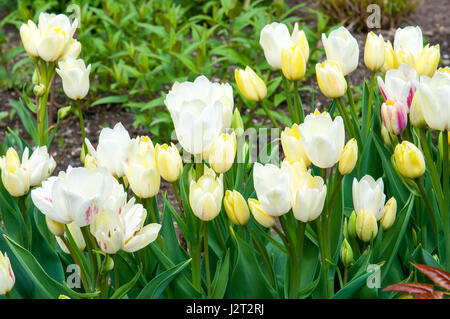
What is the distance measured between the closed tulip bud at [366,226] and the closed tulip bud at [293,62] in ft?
1.19

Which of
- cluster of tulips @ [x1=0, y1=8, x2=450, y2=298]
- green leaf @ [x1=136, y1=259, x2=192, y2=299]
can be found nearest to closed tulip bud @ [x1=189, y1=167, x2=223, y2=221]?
cluster of tulips @ [x1=0, y1=8, x2=450, y2=298]

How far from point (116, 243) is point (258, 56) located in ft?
7.26

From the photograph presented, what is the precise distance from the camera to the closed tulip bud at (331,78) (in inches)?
54.7

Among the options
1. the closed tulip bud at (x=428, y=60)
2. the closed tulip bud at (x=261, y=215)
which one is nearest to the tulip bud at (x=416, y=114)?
the closed tulip bud at (x=428, y=60)

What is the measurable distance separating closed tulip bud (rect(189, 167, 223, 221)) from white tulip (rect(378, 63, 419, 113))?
438 mm

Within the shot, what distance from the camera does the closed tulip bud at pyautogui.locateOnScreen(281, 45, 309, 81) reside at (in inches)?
55.8

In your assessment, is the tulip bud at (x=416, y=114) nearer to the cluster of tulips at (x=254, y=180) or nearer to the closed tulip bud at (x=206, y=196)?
the cluster of tulips at (x=254, y=180)

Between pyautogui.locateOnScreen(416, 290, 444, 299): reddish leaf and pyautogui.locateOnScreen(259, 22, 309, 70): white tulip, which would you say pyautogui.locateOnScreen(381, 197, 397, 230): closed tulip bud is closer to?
pyautogui.locateOnScreen(416, 290, 444, 299): reddish leaf

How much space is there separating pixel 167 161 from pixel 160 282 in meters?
0.25

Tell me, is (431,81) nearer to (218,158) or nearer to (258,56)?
(218,158)

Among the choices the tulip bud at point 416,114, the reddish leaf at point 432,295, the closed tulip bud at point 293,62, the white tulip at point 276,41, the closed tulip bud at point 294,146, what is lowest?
the reddish leaf at point 432,295

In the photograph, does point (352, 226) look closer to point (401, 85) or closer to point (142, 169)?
point (401, 85)

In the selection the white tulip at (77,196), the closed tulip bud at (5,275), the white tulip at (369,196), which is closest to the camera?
the white tulip at (77,196)

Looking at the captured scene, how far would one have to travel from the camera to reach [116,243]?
109cm
